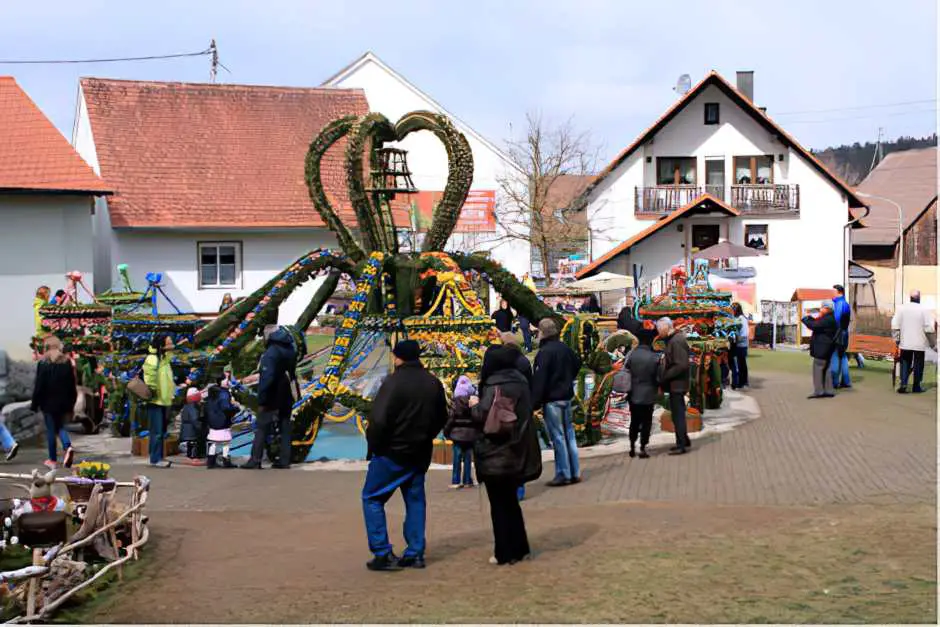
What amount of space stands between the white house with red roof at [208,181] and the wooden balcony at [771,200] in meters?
10.9

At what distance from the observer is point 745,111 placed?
4006cm

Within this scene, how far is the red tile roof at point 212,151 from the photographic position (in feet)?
108

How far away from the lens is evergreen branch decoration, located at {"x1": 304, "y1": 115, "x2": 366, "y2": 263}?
1591 centimetres

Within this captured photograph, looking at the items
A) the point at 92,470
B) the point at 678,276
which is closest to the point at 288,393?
the point at 92,470

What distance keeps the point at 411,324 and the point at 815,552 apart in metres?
6.80

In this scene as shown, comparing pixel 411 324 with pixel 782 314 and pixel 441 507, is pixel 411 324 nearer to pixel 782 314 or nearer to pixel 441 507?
pixel 441 507

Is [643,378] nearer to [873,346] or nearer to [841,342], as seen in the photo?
[841,342]

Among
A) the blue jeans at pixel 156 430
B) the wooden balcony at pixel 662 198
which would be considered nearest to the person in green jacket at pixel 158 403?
the blue jeans at pixel 156 430

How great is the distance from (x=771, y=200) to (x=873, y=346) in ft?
60.1

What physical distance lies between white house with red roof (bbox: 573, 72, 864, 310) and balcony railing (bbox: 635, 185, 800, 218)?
36mm

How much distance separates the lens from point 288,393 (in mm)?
13227

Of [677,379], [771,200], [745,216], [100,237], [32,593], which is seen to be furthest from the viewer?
[745,216]

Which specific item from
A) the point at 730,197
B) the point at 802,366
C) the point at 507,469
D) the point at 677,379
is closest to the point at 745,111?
the point at 730,197

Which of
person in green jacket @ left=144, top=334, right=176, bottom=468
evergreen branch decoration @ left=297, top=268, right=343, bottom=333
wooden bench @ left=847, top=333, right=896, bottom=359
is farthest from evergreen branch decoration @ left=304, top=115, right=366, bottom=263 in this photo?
wooden bench @ left=847, top=333, right=896, bottom=359
